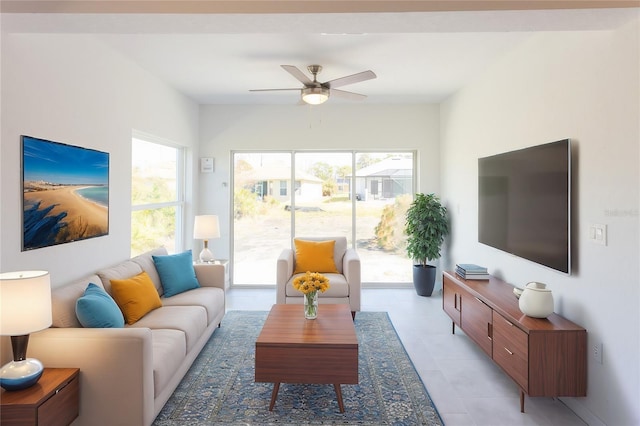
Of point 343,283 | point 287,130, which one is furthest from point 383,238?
point 287,130

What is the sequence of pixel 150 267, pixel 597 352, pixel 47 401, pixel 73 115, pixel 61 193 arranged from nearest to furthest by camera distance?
pixel 47 401 < pixel 597 352 < pixel 61 193 < pixel 73 115 < pixel 150 267

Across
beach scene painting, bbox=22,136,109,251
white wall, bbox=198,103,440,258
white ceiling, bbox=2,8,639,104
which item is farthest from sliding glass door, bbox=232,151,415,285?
beach scene painting, bbox=22,136,109,251

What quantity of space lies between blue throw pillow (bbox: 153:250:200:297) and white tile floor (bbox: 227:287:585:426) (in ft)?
3.69

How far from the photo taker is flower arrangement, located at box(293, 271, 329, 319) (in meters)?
3.11

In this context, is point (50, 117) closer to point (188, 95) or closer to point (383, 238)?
point (188, 95)

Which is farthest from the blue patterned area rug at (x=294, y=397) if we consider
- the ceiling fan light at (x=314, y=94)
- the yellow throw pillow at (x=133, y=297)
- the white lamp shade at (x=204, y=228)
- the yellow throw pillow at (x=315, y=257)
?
the ceiling fan light at (x=314, y=94)

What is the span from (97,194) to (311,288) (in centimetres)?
204

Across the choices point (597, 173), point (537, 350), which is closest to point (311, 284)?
point (537, 350)

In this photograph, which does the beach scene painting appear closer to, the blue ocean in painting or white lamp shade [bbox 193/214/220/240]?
the blue ocean in painting

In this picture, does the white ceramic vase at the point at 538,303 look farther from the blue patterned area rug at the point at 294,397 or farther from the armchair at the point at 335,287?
the armchair at the point at 335,287

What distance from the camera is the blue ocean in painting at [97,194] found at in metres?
3.16

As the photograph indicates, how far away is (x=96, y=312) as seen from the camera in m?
2.47

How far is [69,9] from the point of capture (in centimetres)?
208

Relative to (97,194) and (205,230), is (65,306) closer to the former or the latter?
(97,194)
